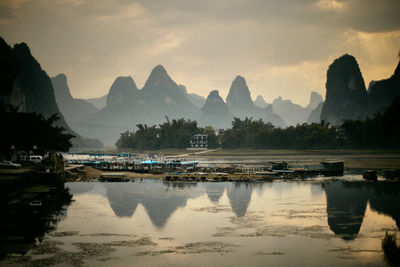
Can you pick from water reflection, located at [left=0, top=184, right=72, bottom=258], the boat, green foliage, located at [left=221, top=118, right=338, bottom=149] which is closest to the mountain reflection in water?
the boat

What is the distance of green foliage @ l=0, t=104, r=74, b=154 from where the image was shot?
7719 centimetres

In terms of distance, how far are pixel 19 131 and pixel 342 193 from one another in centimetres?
5601

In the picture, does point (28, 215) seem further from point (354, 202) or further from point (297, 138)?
point (297, 138)

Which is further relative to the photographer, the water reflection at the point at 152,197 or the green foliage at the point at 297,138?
the green foliage at the point at 297,138

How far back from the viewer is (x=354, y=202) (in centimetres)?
5328

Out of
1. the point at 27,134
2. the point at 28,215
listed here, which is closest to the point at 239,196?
the point at 28,215

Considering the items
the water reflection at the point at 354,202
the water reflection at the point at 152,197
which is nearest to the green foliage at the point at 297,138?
the water reflection at the point at 354,202

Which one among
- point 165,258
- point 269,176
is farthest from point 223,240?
point 269,176

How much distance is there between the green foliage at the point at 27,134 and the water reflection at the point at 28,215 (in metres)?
18.7

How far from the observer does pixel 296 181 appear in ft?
260

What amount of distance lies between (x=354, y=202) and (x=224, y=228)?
70.1 feet

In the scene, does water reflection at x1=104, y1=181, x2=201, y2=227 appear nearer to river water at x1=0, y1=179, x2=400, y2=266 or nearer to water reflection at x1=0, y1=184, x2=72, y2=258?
river water at x1=0, y1=179, x2=400, y2=266

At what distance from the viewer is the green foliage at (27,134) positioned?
253ft

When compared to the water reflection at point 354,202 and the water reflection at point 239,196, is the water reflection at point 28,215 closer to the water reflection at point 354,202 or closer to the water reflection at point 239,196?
the water reflection at point 239,196
